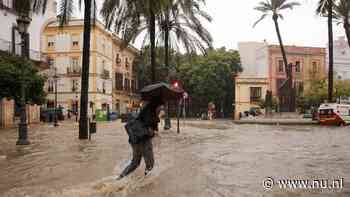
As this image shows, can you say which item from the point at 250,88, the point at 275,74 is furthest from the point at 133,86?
the point at 275,74

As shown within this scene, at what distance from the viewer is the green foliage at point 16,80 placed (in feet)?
72.7

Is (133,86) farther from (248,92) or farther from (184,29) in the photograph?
(184,29)

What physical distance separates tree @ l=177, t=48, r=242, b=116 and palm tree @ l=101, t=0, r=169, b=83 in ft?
108

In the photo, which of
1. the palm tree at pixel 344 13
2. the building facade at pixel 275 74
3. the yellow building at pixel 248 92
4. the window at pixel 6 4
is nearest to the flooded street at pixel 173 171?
the window at pixel 6 4

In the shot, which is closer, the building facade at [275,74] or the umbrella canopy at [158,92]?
the umbrella canopy at [158,92]

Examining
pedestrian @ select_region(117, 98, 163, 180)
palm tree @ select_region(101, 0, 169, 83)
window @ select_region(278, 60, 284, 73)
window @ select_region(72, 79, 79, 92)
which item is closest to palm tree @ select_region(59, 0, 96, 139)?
palm tree @ select_region(101, 0, 169, 83)

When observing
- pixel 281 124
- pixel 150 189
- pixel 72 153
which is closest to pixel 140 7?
pixel 72 153

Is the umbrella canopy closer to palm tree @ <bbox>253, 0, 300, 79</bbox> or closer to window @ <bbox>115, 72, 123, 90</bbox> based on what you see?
palm tree @ <bbox>253, 0, 300, 79</bbox>

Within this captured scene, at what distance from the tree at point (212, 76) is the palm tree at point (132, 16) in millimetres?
33026

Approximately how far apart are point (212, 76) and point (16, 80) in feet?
116

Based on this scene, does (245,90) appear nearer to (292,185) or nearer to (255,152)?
(255,152)

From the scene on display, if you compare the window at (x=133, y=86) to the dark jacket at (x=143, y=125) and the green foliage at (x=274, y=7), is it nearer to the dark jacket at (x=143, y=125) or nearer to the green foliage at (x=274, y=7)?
the green foliage at (x=274, y=7)

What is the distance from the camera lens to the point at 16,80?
22562mm

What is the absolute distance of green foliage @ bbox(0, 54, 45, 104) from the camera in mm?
22156
